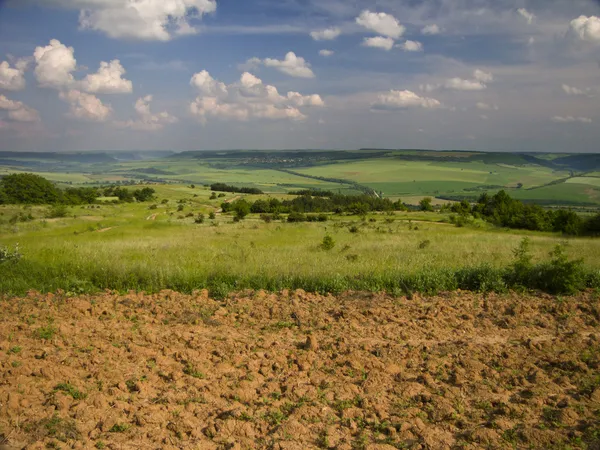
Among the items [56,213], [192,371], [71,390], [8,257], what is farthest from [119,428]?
[56,213]

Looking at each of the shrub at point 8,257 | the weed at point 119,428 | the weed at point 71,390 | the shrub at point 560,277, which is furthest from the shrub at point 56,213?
the shrub at point 560,277

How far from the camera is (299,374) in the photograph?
6.55 m

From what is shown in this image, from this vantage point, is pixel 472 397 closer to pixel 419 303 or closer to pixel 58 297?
pixel 419 303

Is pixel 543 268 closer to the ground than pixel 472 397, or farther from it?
farther from it

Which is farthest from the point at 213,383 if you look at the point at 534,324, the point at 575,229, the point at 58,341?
the point at 575,229

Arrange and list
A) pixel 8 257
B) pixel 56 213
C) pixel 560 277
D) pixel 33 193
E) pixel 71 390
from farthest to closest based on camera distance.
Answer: pixel 33 193 → pixel 56 213 → pixel 8 257 → pixel 560 277 → pixel 71 390

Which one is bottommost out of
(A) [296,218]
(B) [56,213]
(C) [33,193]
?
(A) [296,218]

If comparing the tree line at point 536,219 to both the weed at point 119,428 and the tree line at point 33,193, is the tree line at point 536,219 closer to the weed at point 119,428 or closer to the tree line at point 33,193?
the weed at point 119,428

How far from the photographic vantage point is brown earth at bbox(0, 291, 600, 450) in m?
5.13

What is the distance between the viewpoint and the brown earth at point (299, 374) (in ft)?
16.8

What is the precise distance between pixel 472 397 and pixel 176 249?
13.2 meters

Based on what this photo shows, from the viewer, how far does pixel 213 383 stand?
20.6 ft

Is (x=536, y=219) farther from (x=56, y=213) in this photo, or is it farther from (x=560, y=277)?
(x=56, y=213)

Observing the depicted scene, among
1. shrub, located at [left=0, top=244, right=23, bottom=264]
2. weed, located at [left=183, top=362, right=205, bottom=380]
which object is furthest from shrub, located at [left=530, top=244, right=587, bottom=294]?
shrub, located at [left=0, top=244, right=23, bottom=264]
